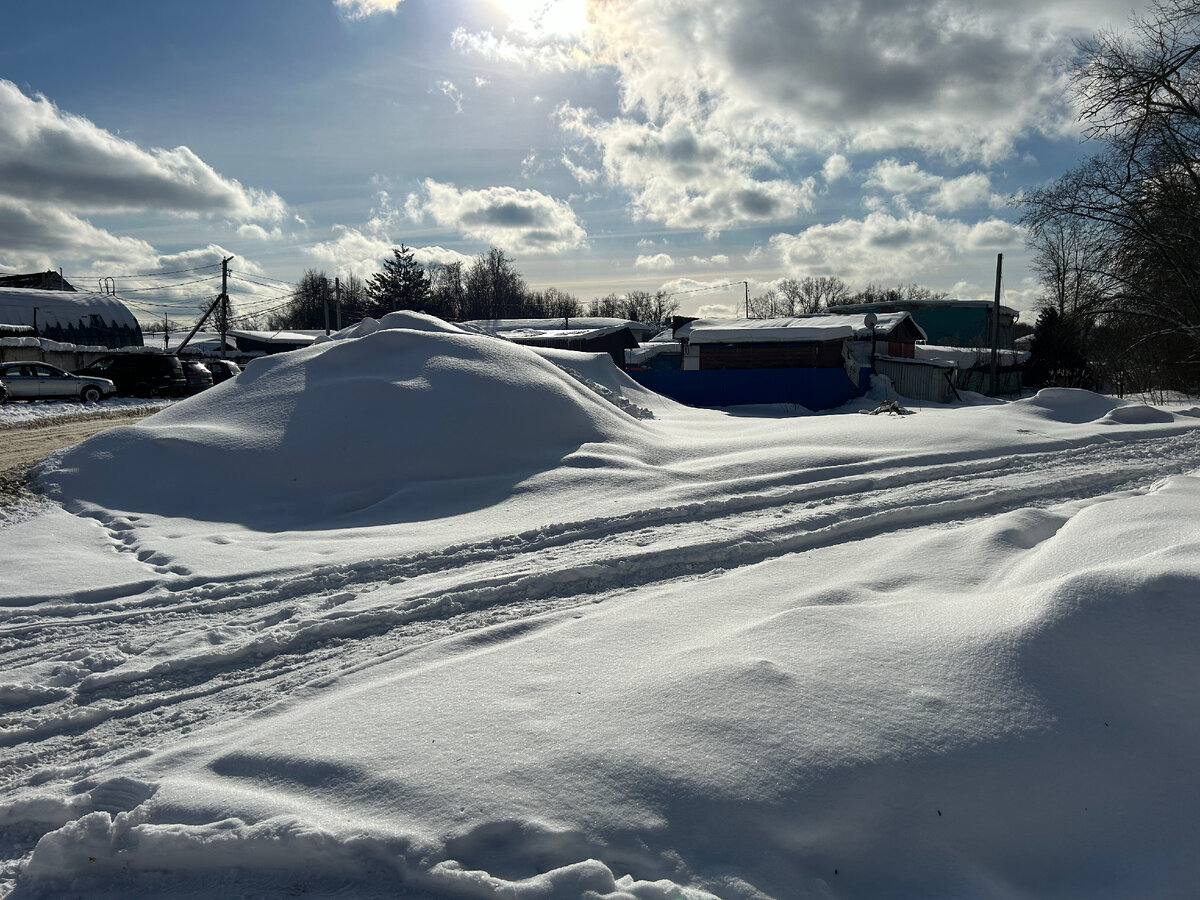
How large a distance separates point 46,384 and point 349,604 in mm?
24833

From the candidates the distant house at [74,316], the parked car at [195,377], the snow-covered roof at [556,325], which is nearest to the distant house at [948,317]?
the snow-covered roof at [556,325]

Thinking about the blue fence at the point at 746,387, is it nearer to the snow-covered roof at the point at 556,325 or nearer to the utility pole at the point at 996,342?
the utility pole at the point at 996,342

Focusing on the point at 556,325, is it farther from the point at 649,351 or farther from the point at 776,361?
the point at 776,361

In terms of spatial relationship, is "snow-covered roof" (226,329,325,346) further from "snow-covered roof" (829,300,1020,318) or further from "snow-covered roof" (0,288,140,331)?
"snow-covered roof" (829,300,1020,318)

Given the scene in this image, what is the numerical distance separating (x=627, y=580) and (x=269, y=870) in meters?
3.20

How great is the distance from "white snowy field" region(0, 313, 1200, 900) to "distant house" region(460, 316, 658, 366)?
26548 millimetres

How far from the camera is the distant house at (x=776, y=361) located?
22892 mm

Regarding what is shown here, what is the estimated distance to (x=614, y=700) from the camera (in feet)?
11.1

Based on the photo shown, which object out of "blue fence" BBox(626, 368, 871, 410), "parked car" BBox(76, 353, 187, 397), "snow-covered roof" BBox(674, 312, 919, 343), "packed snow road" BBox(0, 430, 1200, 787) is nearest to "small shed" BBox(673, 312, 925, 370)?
"snow-covered roof" BBox(674, 312, 919, 343)

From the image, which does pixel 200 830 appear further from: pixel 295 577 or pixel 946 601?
pixel 946 601

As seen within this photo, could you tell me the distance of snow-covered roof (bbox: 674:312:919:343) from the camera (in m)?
27.7

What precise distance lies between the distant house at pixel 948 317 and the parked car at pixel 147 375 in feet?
152

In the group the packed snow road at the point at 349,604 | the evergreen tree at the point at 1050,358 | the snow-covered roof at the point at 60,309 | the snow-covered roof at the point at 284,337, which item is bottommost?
the packed snow road at the point at 349,604

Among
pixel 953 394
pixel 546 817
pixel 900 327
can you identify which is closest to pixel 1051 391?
pixel 953 394
